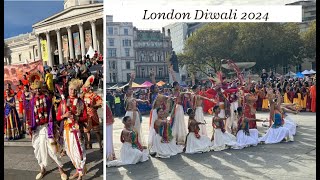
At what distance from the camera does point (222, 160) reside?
126 inches

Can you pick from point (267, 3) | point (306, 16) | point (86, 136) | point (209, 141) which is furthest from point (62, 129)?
point (306, 16)

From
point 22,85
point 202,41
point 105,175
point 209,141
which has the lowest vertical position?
point 105,175

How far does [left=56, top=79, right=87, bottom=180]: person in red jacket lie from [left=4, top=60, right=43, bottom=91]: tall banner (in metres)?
0.40

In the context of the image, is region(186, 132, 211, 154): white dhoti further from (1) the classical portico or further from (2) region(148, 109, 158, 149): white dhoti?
(1) the classical portico

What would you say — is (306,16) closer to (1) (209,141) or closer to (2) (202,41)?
(2) (202,41)

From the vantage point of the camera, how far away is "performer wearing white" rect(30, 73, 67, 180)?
3260 mm

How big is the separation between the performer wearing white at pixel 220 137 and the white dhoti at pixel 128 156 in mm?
653

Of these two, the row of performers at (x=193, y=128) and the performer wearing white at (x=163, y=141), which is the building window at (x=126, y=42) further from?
the performer wearing white at (x=163, y=141)

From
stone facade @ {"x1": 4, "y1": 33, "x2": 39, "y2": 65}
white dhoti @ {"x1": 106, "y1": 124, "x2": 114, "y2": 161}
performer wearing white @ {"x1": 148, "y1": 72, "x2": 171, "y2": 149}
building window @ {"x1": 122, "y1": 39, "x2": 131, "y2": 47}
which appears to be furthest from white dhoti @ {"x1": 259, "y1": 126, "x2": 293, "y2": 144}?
stone facade @ {"x1": 4, "y1": 33, "x2": 39, "y2": 65}

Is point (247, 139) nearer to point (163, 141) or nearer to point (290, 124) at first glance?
point (290, 124)

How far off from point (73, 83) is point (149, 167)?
3.24 ft

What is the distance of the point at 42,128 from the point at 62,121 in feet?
0.74

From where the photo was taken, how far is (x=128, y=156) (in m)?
3.13

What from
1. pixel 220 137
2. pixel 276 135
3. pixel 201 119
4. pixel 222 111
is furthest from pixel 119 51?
pixel 276 135
